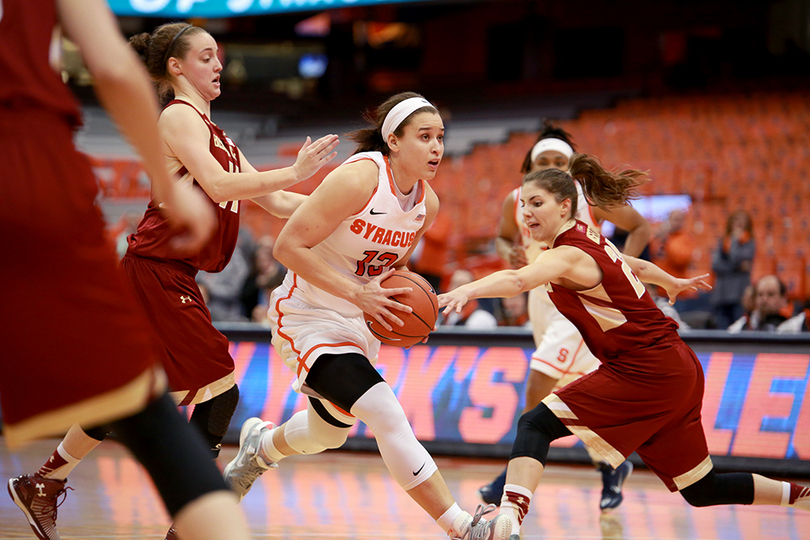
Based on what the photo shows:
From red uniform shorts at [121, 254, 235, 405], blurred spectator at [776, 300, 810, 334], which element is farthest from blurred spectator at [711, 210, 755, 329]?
red uniform shorts at [121, 254, 235, 405]

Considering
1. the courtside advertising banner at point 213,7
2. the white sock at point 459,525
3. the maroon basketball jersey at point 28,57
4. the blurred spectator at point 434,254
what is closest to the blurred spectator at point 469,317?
the blurred spectator at point 434,254

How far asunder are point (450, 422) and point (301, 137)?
14.6m

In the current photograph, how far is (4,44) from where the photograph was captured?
1.66 m

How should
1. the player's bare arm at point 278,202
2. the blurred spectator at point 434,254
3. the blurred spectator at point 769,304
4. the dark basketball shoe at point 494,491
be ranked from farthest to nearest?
the blurred spectator at point 434,254 → the blurred spectator at point 769,304 → the dark basketball shoe at point 494,491 → the player's bare arm at point 278,202

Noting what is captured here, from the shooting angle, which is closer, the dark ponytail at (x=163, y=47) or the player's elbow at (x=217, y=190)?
the player's elbow at (x=217, y=190)

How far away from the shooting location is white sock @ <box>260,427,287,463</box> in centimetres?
402

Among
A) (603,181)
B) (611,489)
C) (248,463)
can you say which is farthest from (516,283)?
(611,489)

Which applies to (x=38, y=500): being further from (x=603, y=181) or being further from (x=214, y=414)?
(x=603, y=181)

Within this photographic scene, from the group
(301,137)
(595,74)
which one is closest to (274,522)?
(301,137)

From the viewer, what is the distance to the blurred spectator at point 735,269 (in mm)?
9195

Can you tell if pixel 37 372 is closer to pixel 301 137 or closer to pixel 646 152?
pixel 646 152

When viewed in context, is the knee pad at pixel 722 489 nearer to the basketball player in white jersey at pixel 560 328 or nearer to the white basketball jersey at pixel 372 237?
the basketball player in white jersey at pixel 560 328

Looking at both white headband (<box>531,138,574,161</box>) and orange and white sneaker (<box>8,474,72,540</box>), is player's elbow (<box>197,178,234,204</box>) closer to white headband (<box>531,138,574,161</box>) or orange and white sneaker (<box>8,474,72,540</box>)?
orange and white sneaker (<box>8,474,72,540</box>)

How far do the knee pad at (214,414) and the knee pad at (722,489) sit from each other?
6.62 ft
